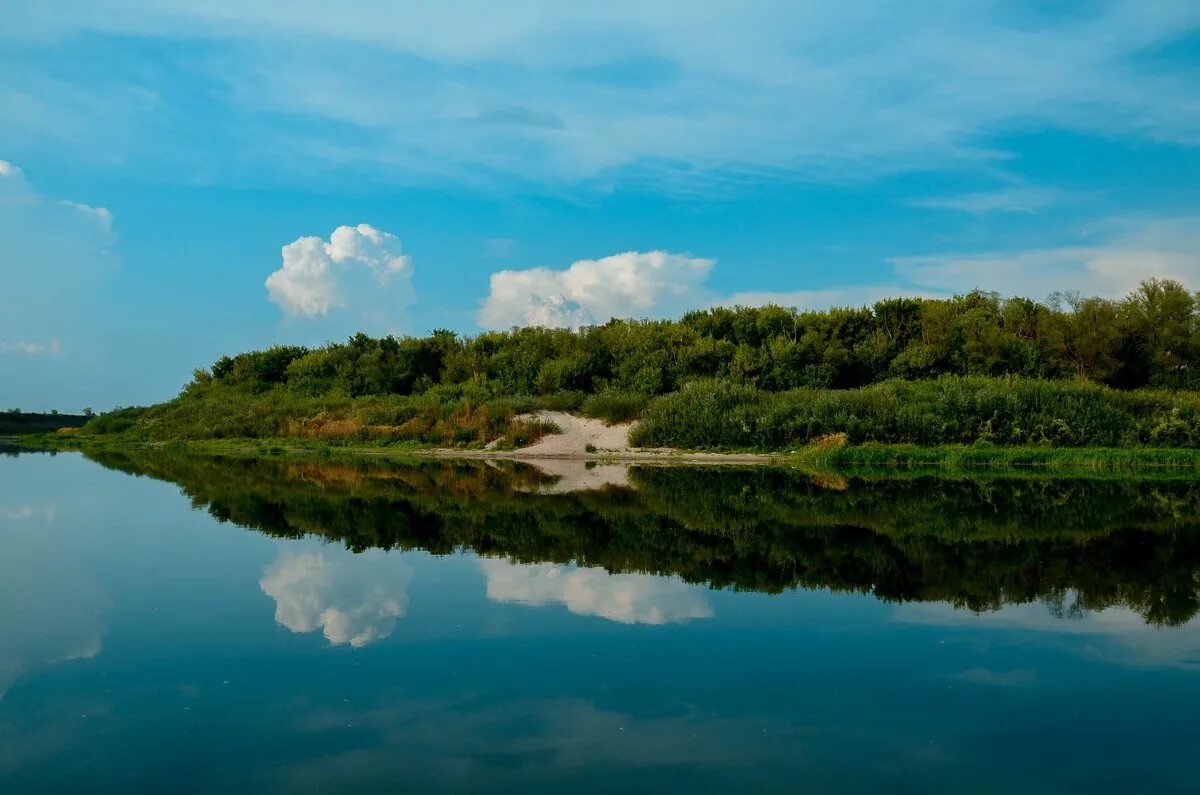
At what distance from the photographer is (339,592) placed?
11.5 meters

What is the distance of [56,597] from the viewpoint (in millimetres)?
11219

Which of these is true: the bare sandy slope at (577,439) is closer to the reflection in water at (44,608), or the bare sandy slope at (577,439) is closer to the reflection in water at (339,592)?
the reflection in water at (339,592)

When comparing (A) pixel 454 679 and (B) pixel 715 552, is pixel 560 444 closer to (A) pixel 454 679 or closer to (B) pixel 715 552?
(B) pixel 715 552

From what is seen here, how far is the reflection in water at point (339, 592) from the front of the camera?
31.9 ft

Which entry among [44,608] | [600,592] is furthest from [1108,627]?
[44,608]

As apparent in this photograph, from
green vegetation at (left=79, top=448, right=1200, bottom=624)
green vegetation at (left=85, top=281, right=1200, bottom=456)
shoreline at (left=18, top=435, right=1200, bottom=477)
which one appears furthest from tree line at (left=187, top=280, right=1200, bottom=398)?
green vegetation at (left=79, top=448, right=1200, bottom=624)

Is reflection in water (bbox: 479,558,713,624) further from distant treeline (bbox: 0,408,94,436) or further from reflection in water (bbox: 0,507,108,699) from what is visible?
distant treeline (bbox: 0,408,94,436)

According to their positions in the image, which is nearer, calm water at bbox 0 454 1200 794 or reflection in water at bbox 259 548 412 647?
calm water at bbox 0 454 1200 794

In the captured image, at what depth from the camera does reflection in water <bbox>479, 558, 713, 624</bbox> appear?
10328 mm

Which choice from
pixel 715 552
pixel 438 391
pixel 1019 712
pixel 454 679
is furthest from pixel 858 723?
pixel 438 391

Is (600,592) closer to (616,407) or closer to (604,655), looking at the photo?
(604,655)

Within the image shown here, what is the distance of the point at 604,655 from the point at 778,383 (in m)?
42.0

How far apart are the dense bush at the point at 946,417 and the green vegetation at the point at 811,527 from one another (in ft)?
26.6

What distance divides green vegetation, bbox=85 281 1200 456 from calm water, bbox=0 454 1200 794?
65.9 feet
